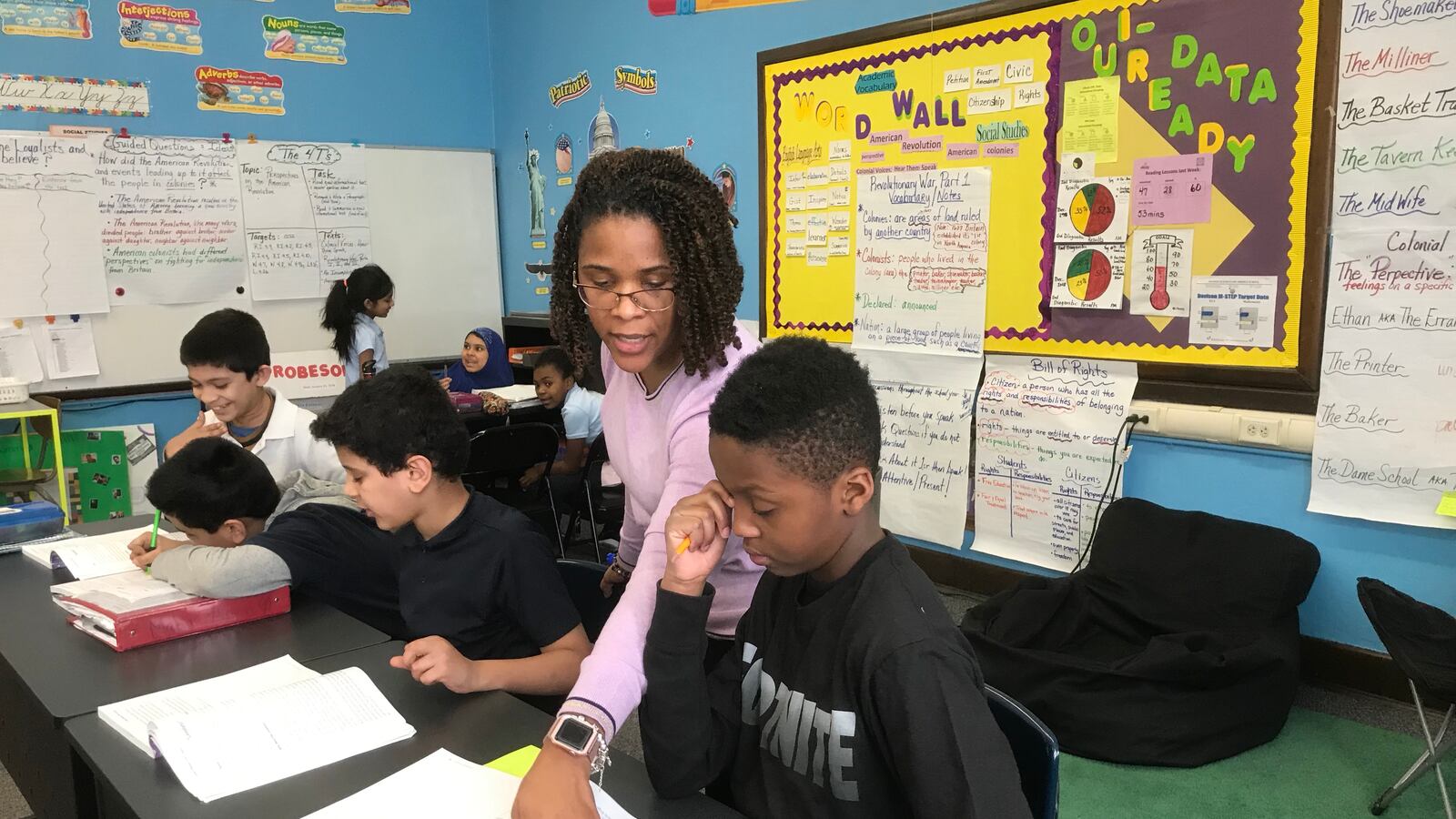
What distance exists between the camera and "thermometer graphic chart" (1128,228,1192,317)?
283 centimetres

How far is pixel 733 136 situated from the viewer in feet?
14.4

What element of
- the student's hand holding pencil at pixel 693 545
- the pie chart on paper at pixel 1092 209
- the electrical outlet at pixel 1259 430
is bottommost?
the electrical outlet at pixel 1259 430

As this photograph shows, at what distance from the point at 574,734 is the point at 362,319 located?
4.43m

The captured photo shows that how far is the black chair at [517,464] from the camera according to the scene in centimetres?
351

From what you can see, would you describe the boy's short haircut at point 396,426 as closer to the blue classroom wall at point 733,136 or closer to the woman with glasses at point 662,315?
the woman with glasses at point 662,315

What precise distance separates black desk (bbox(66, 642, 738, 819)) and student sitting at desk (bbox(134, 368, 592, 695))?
171 millimetres

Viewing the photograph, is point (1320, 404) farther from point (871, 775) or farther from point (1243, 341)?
point (871, 775)

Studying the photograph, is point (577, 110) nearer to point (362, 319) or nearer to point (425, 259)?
point (425, 259)

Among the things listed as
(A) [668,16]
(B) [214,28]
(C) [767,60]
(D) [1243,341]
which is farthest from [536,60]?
(D) [1243,341]

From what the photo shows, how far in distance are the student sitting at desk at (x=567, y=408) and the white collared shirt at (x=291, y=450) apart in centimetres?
162

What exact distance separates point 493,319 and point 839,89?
10.6 feet

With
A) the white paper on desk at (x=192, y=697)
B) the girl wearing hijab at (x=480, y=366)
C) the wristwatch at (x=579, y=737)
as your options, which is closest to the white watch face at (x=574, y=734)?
the wristwatch at (x=579, y=737)

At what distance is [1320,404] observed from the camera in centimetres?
259

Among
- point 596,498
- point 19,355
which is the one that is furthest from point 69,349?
point 596,498
